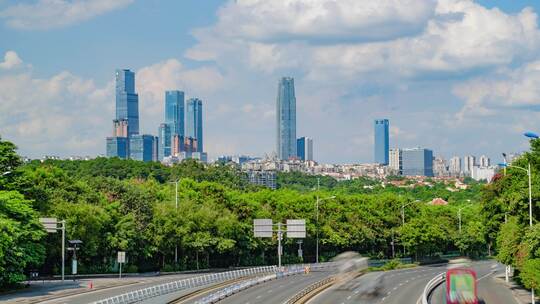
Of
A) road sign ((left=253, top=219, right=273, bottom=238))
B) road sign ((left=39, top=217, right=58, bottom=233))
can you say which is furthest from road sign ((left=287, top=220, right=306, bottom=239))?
road sign ((left=39, top=217, right=58, bottom=233))

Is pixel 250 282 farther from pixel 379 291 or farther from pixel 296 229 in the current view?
pixel 296 229

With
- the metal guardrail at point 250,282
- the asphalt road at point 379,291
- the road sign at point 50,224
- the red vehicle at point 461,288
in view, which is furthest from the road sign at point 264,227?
the red vehicle at point 461,288

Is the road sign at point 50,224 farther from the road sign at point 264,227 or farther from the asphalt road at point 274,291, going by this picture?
the road sign at point 264,227

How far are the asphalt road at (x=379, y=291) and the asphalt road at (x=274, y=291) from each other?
2.83 metres

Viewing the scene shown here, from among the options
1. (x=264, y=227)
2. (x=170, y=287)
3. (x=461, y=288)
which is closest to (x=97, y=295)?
(x=170, y=287)

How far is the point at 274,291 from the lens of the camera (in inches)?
2783

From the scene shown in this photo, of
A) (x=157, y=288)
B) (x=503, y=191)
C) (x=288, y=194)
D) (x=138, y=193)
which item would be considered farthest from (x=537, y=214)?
(x=288, y=194)

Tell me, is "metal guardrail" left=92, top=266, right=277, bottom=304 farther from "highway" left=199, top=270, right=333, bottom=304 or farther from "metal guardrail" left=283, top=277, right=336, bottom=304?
"metal guardrail" left=283, top=277, right=336, bottom=304

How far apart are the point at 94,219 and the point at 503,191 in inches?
1739

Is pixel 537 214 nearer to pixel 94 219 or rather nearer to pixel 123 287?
pixel 123 287

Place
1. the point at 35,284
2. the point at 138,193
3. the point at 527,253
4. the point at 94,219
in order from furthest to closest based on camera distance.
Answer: the point at 138,193, the point at 94,219, the point at 35,284, the point at 527,253

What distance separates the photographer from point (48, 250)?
85.2 m

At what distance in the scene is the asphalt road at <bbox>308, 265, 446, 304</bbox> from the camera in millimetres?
64062

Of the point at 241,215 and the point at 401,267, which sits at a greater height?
the point at 241,215
